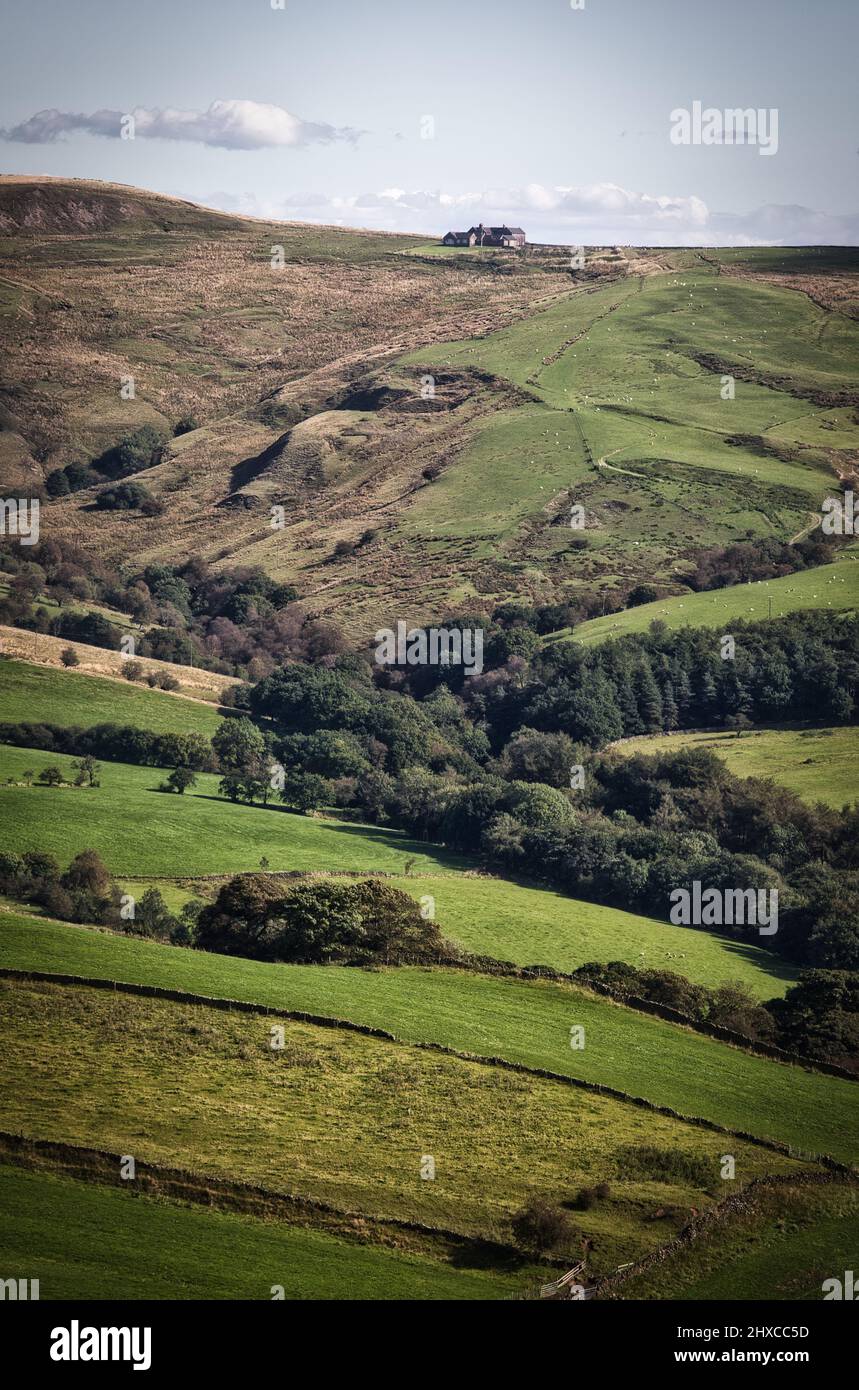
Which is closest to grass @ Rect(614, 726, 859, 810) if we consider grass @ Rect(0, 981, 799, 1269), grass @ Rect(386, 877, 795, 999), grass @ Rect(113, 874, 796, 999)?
grass @ Rect(113, 874, 796, 999)

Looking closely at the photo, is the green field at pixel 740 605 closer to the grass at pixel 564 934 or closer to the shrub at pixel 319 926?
the grass at pixel 564 934

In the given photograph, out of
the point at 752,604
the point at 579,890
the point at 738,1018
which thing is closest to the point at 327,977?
the point at 738,1018

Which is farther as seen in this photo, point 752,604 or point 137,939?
point 752,604

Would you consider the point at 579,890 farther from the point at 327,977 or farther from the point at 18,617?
the point at 18,617

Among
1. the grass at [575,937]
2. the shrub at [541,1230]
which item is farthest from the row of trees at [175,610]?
Result: the shrub at [541,1230]

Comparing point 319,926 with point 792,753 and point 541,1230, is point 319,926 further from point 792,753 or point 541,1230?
point 792,753
